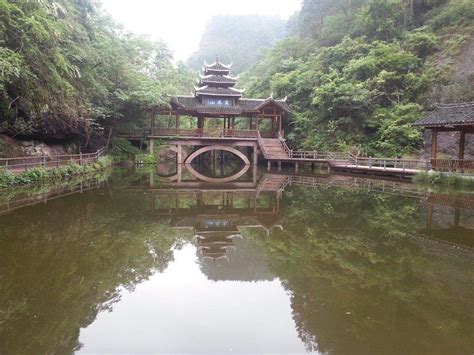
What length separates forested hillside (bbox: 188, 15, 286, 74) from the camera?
77.6 metres

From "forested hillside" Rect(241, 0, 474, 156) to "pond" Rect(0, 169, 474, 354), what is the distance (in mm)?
14606

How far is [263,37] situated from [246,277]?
8306cm

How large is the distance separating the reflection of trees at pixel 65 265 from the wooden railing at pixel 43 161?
18.0 ft

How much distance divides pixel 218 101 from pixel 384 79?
1180cm

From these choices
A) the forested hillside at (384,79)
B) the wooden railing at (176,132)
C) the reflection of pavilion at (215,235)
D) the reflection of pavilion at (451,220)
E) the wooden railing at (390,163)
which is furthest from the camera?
the wooden railing at (176,132)

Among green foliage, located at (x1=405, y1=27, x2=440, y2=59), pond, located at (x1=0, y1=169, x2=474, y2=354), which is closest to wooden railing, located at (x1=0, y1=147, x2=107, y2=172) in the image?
pond, located at (x1=0, y1=169, x2=474, y2=354)

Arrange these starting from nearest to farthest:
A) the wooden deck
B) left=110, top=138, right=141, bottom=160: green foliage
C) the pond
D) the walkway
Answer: the pond
the walkway
the wooden deck
left=110, top=138, right=141, bottom=160: green foliage

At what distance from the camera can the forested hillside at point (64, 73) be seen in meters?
12.2

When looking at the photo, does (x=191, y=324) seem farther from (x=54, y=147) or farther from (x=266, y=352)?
(x=54, y=147)

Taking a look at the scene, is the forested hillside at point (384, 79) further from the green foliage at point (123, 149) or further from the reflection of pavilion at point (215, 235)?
the reflection of pavilion at point (215, 235)

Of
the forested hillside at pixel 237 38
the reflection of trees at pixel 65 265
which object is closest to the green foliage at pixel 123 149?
the reflection of trees at pixel 65 265

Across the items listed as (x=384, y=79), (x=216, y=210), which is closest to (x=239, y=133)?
(x=384, y=79)

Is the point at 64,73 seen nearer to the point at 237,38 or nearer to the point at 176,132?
the point at 176,132

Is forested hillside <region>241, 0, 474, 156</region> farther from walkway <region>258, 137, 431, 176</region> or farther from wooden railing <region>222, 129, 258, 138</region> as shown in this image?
wooden railing <region>222, 129, 258, 138</region>
